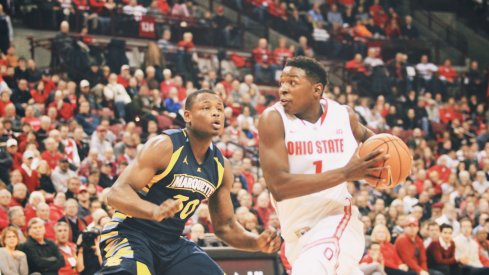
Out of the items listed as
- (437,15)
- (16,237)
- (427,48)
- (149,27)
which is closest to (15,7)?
(149,27)

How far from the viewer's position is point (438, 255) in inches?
565

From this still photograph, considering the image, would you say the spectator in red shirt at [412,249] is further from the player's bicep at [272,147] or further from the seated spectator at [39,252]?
the player's bicep at [272,147]

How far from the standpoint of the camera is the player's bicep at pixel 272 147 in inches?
237

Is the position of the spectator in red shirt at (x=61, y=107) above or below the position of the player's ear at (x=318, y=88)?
below

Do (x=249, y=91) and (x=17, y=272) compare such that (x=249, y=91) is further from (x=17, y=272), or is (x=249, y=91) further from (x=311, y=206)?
(x=311, y=206)

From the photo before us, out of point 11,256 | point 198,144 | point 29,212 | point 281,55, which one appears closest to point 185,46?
point 281,55

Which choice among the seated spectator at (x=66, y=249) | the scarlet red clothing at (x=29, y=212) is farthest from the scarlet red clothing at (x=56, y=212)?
the seated spectator at (x=66, y=249)

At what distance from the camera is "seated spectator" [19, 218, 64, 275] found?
1084cm

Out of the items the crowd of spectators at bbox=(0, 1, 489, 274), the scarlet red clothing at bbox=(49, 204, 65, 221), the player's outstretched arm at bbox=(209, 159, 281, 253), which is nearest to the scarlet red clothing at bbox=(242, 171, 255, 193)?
the crowd of spectators at bbox=(0, 1, 489, 274)

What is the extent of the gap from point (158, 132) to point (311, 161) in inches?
412

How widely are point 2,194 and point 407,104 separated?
1299 cm

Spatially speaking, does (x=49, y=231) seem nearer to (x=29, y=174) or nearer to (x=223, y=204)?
(x=29, y=174)

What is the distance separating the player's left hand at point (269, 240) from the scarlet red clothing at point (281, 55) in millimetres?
15641

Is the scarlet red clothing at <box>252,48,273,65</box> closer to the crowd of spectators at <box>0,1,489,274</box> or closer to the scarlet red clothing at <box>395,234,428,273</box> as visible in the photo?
the crowd of spectators at <box>0,1,489,274</box>
